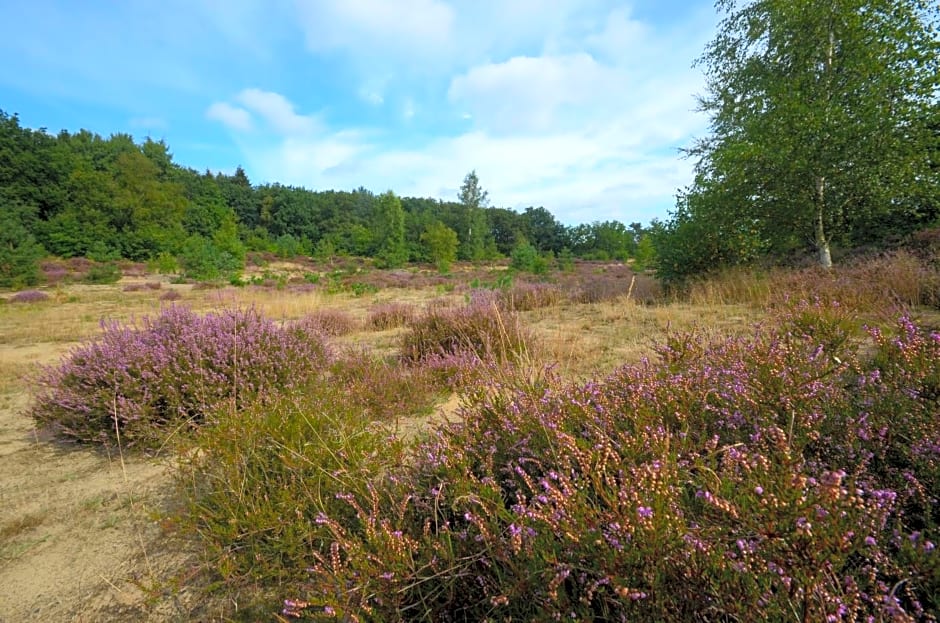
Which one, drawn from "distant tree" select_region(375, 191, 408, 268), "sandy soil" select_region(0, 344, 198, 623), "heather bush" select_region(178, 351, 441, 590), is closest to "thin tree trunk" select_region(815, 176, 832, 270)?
"heather bush" select_region(178, 351, 441, 590)

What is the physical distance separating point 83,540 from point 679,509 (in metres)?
2.83

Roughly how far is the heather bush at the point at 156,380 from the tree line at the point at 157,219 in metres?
20.2

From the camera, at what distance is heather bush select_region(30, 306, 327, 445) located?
9.35 ft

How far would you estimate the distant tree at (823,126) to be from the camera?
7363 millimetres

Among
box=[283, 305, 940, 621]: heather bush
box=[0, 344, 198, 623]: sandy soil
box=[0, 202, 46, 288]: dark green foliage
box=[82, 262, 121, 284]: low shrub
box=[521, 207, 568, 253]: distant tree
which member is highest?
box=[521, 207, 568, 253]: distant tree

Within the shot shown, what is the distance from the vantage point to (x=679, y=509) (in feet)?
3.61

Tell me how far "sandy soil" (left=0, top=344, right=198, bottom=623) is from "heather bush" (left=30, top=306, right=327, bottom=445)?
25 centimetres

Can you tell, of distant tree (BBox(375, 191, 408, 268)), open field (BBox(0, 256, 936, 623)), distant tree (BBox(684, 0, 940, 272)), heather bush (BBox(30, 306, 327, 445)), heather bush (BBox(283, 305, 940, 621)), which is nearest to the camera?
heather bush (BBox(283, 305, 940, 621))

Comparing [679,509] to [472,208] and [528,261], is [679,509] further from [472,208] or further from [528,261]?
[472,208]

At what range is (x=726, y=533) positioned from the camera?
1021mm

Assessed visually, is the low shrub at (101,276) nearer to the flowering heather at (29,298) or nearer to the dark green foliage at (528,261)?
the flowering heather at (29,298)

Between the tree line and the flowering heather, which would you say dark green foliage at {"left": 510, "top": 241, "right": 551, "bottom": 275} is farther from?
the flowering heather

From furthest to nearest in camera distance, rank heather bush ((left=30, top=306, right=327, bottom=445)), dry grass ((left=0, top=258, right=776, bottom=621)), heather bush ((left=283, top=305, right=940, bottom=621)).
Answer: heather bush ((left=30, top=306, right=327, bottom=445))
dry grass ((left=0, top=258, right=776, bottom=621))
heather bush ((left=283, top=305, right=940, bottom=621))

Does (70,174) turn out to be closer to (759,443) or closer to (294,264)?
(294,264)
